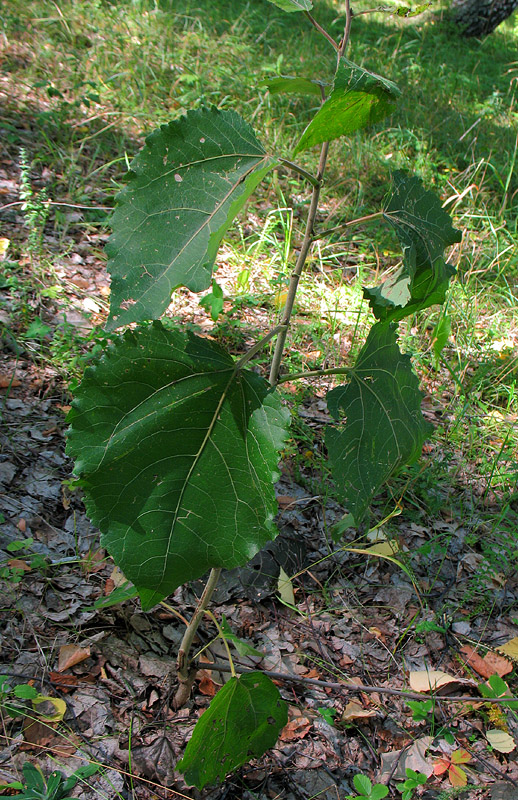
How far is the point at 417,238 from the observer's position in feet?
4.13

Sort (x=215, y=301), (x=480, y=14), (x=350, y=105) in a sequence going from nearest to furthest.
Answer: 1. (x=350, y=105)
2. (x=215, y=301)
3. (x=480, y=14)

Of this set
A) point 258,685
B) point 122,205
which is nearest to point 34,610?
point 258,685

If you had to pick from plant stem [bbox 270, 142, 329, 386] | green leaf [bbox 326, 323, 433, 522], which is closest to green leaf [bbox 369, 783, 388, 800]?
green leaf [bbox 326, 323, 433, 522]

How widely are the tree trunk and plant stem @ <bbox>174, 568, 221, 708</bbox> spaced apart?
1057 centimetres

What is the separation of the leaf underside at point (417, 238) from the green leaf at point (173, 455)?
369 mm

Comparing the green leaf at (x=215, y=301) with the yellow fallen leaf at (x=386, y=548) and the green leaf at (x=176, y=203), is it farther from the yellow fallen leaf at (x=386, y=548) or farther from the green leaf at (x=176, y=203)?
the green leaf at (x=176, y=203)

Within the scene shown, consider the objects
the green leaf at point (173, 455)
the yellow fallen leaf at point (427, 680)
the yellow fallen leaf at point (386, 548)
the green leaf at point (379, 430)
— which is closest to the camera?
the green leaf at point (173, 455)

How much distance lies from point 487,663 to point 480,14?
10287 mm

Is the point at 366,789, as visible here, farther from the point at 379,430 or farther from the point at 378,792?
the point at 379,430

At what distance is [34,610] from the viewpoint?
184 centimetres

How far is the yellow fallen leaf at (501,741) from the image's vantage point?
5.89 ft

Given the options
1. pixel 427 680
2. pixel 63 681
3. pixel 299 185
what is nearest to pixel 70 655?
pixel 63 681

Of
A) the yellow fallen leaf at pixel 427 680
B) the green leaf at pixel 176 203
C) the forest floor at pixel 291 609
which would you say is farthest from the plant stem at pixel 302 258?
the yellow fallen leaf at pixel 427 680

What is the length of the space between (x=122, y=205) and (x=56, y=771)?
1.31m
